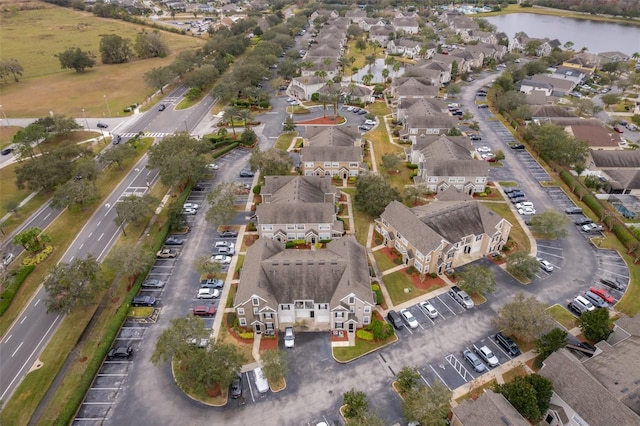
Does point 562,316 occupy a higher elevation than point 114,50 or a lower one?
lower

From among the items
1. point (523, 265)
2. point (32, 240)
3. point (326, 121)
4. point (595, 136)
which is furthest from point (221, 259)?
point (595, 136)

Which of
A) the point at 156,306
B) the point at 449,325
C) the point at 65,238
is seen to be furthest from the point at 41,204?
the point at 449,325

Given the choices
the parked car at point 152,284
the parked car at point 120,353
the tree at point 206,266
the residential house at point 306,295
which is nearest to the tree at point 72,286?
the parked car at point 152,284

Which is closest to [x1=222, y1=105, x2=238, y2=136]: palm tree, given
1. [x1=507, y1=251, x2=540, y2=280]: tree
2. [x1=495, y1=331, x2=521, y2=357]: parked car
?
[x1=507, y1=251, x2=540, y2=280]: tree

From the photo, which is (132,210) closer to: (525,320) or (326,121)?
(525,320)

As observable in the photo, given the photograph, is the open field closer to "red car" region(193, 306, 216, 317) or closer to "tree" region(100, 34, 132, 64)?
"tree" region(100, 34, 132, 64)

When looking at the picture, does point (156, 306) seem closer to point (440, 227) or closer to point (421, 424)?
point (421, 424)
